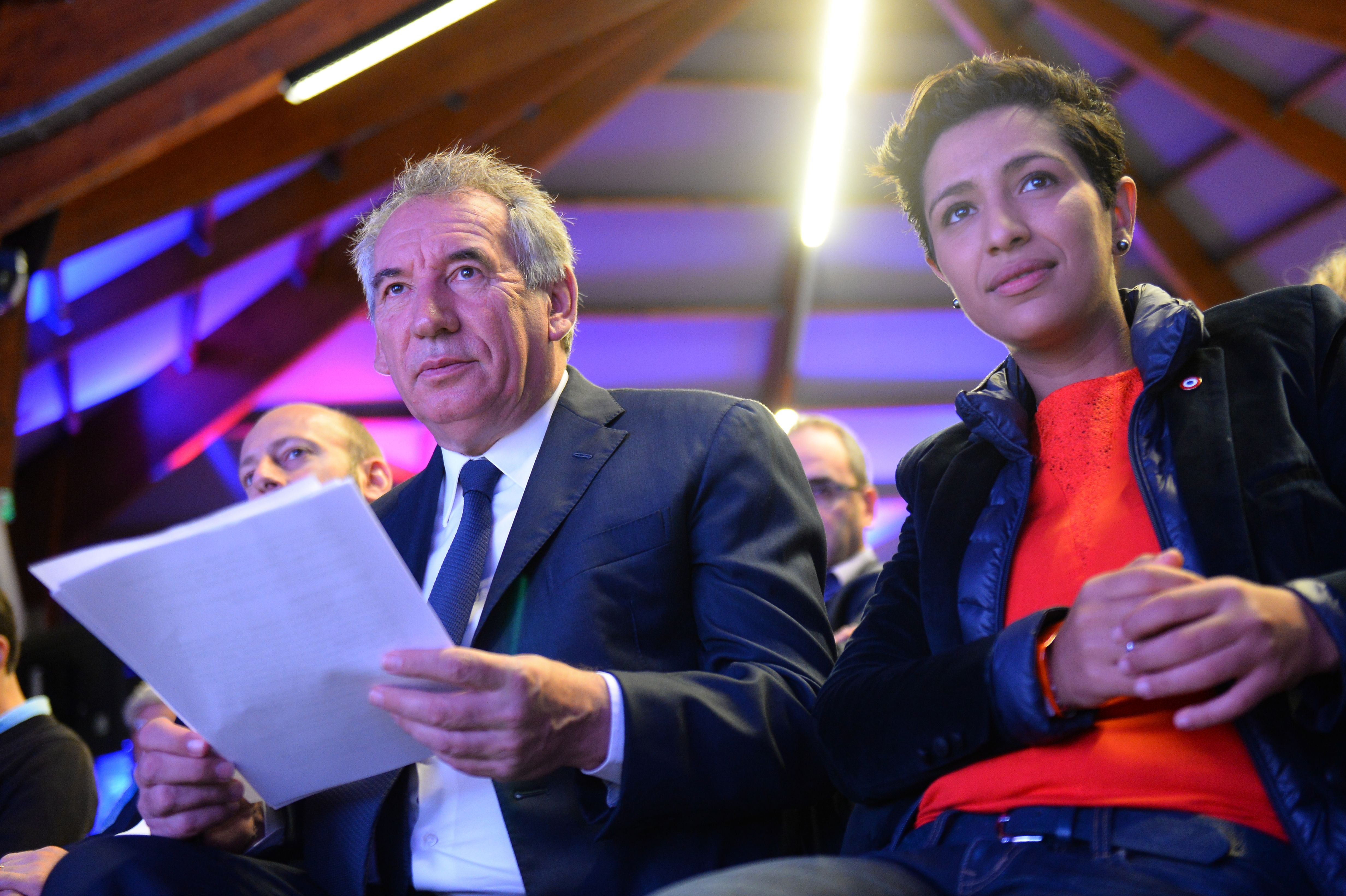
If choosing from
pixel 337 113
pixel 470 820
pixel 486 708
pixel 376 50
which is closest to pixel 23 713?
pixel 470 820

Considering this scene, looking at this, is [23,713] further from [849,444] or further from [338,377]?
[338,377]

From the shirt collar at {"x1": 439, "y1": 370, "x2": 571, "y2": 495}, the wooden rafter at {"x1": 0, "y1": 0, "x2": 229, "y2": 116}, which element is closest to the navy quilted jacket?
the shirt collar at {"x1": 439, "y1": 370, "x2": 571, "y2": 495}

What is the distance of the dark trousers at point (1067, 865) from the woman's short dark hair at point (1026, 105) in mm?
758

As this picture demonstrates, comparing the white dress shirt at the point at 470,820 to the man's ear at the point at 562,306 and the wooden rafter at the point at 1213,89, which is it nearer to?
the man's ear at the point at 562,306

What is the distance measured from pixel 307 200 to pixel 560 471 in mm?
5894

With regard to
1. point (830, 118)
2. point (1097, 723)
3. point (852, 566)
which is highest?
point (830, 118)

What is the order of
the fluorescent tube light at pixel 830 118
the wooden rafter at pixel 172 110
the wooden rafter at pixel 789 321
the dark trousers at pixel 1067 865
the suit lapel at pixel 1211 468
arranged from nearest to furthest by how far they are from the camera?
1. the dark trousers at pixel 1067 865
2. the suit lapel at pixel 1211 468
3. the wooden rafter at pixel 172 110
4. the fluorescent tube light at pixel 830 118
5. the wooden rafter at pixel 789 321

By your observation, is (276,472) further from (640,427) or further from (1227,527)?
(1227,527)

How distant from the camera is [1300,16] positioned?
580cm

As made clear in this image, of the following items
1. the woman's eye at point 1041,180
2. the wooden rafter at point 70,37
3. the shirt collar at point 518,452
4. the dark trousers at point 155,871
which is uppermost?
the wooden rafter at point 70,37

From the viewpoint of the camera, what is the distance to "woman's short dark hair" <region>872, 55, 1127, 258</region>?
1.36 m

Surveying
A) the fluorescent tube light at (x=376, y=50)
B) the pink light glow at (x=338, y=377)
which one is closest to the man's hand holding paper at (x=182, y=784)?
the fluorescent tube light at (x=376, y=50)

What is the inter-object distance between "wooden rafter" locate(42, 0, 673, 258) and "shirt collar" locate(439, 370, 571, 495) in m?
3.86

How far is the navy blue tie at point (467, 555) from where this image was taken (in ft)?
4.76
